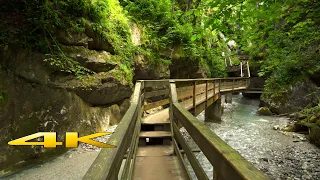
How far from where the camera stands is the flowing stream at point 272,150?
21.7 ft

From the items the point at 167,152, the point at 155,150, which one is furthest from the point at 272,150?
the point at 155,150

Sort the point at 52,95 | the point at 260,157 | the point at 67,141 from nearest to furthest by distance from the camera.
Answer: the point at 67,141
the point at 52,95
the point at 260,157

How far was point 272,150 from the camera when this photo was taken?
8.55m

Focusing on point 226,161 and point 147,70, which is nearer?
point 226,161

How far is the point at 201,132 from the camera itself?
74.3 inches

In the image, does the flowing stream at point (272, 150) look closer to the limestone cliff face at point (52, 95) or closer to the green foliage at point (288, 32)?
the green foliage at point (288, 32)

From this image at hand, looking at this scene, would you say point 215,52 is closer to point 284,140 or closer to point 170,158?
point 284,140

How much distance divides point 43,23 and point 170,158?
554 centimetres

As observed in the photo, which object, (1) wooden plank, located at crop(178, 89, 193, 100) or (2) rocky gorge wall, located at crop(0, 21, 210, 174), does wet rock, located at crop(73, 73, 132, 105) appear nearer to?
(2) rocky gorge wall, located at crop(0, 21, 210, 174)

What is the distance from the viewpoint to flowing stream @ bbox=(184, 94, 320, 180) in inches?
261

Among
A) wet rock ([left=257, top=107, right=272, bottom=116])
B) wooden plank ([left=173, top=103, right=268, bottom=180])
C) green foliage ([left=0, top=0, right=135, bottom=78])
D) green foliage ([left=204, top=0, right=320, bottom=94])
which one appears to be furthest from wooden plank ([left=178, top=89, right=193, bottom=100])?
wet rock ([left=257, top=107, right=272, bottom=116])

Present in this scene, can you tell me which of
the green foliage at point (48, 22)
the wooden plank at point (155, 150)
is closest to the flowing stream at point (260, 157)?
the wooden plank at point (155, 150)

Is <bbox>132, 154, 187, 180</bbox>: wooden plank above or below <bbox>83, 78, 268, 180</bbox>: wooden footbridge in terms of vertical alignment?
below

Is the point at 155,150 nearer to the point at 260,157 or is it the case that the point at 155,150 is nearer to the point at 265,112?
the point at 260,157
